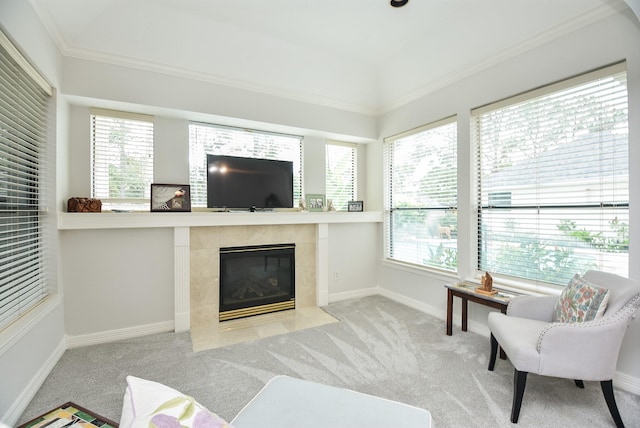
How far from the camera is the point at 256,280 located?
362 cm

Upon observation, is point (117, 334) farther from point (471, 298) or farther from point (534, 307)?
point (534, 307)

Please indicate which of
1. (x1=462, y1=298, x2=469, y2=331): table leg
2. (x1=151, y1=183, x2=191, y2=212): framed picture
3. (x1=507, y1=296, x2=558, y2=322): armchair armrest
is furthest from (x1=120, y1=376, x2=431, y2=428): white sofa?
(x1=151, y1=183, x2=191, y2=212): framed picture

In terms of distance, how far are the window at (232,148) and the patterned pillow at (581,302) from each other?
2.90 m

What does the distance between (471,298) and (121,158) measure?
3692 millimetres

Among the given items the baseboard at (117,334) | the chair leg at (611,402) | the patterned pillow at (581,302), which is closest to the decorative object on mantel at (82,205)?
the baseboard at (117,334)

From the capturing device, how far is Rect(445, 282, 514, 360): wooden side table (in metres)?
2.49

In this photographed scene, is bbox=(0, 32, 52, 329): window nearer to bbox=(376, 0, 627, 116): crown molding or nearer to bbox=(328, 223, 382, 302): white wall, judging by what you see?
bbox=(328, 223, 382, 302): white wall

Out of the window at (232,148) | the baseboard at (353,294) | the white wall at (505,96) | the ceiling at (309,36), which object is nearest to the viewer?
the white wall at (505,96)

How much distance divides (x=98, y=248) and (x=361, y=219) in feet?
9.84

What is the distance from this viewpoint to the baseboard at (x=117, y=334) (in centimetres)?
272

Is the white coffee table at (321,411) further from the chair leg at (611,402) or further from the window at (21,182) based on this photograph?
the window at (21,182)

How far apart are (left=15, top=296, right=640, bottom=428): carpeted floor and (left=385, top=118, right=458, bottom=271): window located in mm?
975

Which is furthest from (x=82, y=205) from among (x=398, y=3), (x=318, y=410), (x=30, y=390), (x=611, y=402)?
(x=611, y=402)

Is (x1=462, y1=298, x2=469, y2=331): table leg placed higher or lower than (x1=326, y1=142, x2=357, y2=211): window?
lower
